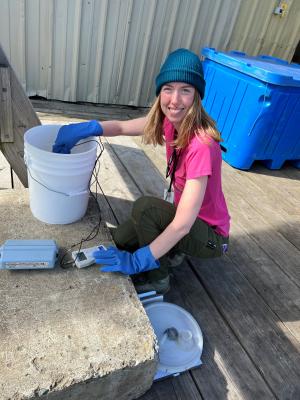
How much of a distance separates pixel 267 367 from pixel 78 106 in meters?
3.26

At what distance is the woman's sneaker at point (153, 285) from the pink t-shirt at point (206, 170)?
1.23ft

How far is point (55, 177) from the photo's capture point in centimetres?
147

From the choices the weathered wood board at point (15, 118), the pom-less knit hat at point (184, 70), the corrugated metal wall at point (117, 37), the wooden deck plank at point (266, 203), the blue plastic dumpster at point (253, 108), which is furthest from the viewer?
the corrugated metal wall at point (117, 37)

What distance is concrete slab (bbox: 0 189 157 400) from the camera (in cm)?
106

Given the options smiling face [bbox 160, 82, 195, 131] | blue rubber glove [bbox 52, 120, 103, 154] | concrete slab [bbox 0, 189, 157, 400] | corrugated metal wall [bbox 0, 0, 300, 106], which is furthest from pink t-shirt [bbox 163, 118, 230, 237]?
corrugated metal wall [bbox 0, 0, 300, 106]

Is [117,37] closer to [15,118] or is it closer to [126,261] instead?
[15,118]

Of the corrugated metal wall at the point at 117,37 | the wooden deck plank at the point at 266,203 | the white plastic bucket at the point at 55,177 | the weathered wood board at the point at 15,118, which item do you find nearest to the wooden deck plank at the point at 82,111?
the corrugated metal wall at the point at 117,37

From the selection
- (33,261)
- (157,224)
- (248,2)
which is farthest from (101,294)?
(248,2)

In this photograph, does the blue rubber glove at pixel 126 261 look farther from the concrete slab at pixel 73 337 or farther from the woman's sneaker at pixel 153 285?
the woman's sneaker at pixel 153 285

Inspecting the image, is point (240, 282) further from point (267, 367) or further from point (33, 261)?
point (33, 261)

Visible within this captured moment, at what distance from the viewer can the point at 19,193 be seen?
1854mm

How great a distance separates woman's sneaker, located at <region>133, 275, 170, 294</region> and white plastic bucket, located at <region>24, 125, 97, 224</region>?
0.47 m

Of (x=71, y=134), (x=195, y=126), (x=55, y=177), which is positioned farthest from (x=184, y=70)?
(x=55, y=177)

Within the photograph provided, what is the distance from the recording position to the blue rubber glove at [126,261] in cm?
141
